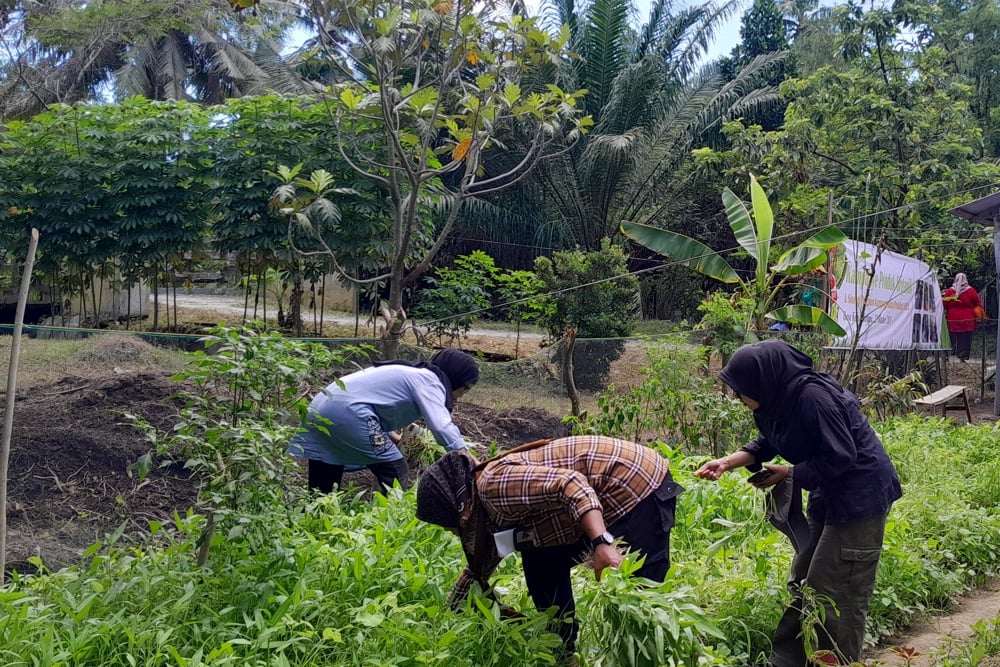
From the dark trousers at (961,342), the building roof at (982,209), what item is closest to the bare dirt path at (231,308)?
the building roof at (982,209)

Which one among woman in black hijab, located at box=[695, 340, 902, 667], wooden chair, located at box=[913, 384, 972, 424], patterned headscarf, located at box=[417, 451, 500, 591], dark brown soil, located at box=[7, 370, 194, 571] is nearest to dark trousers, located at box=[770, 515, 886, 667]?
woman in black hijab, located at box=[695, 340, 902, 667]

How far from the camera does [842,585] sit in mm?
3701

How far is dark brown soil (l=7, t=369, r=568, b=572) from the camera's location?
517 centimetres

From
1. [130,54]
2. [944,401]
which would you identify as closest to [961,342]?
[944,401]

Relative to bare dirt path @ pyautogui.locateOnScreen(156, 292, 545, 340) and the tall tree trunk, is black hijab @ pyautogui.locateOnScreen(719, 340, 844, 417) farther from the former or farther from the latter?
bare dirt path @ pyautogui.locateOnScreen(156, 292, 545, 340)

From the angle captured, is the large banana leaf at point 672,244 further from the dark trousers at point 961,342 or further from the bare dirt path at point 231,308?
the dark trousers at point 961,342

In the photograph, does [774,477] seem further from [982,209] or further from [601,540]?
[982,209]

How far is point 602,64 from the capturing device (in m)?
18.5

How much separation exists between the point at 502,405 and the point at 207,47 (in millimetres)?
24852

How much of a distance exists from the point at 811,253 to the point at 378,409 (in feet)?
16.1

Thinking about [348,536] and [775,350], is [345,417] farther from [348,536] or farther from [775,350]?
[775,350]

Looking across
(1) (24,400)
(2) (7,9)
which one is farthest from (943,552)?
(2) (7,9)

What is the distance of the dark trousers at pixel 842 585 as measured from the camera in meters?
3.66

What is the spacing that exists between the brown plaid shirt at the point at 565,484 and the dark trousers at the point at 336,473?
2.25 meters
